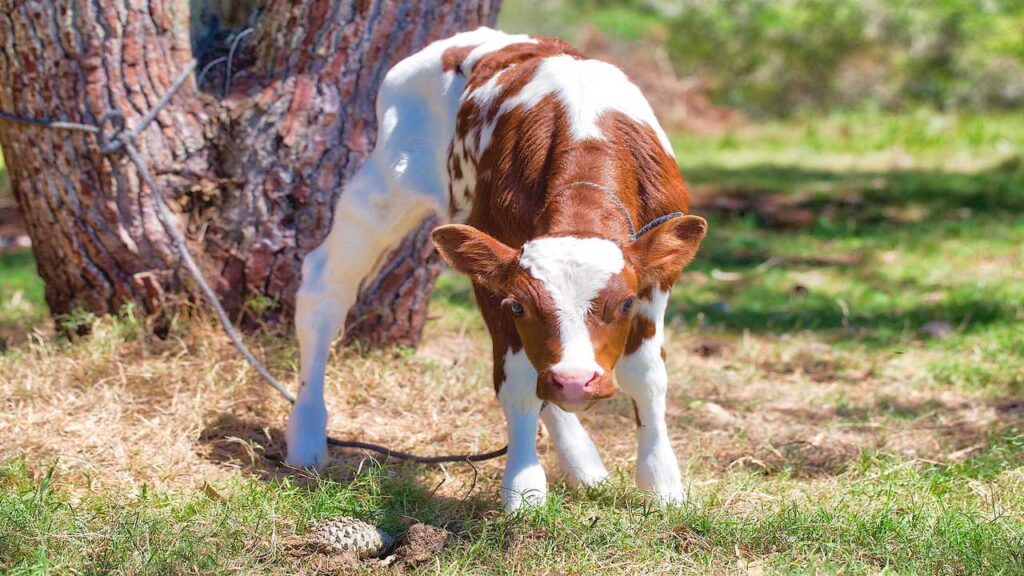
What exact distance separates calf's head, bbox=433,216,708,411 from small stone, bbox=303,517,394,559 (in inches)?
31.6

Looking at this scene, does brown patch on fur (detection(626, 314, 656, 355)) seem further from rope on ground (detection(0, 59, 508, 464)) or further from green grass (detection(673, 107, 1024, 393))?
green grass (detection(673, 107, 1024, 393))

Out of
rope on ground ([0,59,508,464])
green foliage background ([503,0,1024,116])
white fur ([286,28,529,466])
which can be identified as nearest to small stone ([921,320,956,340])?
white fur ([286,28,529,466])

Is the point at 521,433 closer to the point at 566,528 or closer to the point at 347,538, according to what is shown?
the point at 566,528

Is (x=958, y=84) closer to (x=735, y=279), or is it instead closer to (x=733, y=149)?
(x=733, y=149)

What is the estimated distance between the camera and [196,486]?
413 centimetres

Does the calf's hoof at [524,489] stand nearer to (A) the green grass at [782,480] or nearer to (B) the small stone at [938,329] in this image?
(A) the green grass at [782,480]

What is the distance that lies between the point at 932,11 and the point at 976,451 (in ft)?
31.7

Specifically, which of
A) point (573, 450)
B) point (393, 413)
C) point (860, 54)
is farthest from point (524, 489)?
point (860, 54)

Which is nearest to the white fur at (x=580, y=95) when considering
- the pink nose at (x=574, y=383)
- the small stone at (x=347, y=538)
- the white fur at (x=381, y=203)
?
the white fur at (x=381, y=203)

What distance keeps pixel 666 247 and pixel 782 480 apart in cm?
133

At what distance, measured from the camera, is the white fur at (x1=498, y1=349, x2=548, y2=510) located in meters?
3.82

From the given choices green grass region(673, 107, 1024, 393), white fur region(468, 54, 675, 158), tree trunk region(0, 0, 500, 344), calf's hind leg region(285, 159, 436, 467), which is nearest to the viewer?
white fur region(468, 54, 675, 158)

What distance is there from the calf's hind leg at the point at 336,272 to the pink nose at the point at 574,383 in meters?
1.47

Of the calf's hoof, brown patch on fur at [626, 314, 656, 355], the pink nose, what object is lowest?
the calf's hoof
